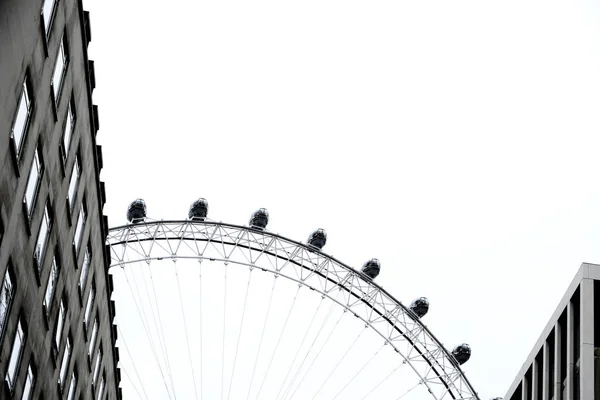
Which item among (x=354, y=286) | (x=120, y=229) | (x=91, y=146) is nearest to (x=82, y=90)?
(x=91, y=146)

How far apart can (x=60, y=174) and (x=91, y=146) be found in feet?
17.0

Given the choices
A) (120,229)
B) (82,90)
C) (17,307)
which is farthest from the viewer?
(120,229)

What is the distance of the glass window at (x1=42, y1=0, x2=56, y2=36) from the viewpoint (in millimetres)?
31044

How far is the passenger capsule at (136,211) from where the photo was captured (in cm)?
7244

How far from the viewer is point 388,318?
75.3m

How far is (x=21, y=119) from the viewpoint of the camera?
2977 centimetres

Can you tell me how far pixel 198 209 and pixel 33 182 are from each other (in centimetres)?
4167

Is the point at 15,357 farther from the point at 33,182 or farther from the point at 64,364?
the point at 64,364

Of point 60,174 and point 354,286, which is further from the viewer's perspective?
point 354,286

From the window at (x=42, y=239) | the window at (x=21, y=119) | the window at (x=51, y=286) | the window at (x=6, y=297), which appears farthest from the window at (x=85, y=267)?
the window at (x=21, y=119)

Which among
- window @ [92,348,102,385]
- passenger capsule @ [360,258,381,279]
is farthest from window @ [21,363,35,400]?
passenger capsule @ [360,258,381,279]

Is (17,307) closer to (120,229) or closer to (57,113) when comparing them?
(57,113)

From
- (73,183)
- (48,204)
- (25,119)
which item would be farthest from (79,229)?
(25,119)

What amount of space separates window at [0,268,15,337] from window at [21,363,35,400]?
3.63 metres
